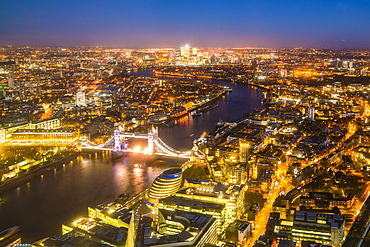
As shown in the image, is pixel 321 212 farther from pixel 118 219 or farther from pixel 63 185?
pixel 63 185

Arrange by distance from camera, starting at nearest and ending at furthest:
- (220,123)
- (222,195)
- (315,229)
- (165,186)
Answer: (315,229) < (222,195) < (165,186) < (220,123)

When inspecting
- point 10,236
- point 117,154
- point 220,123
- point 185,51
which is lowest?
point 10,236

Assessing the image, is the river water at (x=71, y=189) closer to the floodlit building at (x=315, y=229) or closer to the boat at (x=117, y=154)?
the boat at (x=117, y=154)

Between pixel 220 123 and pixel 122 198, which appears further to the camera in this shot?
pixel 220 123

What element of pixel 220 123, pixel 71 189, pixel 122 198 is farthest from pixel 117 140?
pixel 220 123

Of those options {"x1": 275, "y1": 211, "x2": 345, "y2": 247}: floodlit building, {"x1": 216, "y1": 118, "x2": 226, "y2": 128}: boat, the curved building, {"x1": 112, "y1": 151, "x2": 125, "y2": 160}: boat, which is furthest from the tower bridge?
{"x1": 275, "y1": 211, "x2": 345, "y2": 247}: floodlit building

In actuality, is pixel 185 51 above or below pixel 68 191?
above

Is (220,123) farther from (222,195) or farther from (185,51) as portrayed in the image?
(185,51)

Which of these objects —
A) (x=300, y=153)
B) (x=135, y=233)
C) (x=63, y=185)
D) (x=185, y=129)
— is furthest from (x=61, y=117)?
(x=135, y=233)
